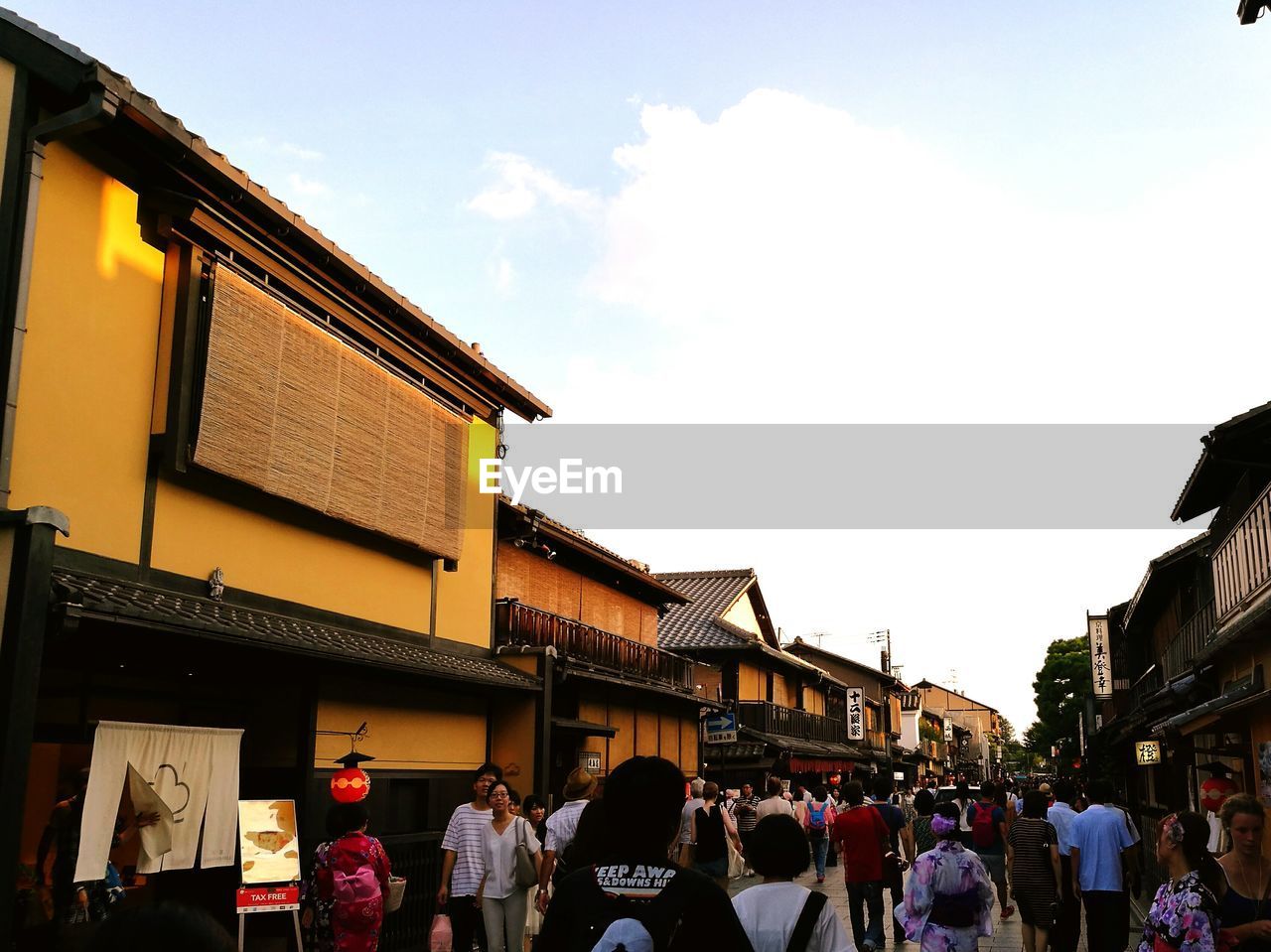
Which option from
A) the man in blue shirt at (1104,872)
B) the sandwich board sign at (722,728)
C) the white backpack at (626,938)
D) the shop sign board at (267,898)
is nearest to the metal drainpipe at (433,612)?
the shop sign board at (267,898)

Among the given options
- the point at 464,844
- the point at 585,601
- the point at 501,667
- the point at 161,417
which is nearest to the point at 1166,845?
the point at 464,844

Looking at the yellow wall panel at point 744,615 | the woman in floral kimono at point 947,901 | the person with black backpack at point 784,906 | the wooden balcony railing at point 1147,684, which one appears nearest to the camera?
the person with black backpack at point 784,906

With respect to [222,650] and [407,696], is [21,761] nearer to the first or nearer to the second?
[222,650]

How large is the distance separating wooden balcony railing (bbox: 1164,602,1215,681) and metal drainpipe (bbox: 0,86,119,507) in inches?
638

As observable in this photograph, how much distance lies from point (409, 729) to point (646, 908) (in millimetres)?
12242

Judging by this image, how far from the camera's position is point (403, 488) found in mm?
14656

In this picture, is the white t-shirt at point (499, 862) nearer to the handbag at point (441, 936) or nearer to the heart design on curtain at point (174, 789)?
the handbag at point (441, 936)

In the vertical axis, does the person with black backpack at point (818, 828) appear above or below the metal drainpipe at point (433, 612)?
below

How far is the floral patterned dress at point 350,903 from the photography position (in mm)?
7980

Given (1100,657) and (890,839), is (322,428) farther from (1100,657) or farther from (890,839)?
(1100,657)

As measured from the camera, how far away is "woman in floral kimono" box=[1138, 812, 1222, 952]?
5.38m

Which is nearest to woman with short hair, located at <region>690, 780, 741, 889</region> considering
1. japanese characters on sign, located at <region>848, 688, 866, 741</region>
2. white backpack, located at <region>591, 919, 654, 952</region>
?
white backpack, located at <region>591, 919, 654, 952</region>

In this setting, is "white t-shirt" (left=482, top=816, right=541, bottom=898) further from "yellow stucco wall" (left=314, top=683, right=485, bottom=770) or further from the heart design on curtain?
"yellow stucco wall" (left=314, top=683, right=485, bottom=770)

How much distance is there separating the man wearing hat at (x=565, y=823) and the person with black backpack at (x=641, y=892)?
245 inches
